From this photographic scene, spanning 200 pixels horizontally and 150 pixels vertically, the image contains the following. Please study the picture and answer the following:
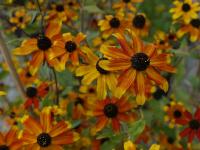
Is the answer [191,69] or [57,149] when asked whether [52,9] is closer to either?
[57,149]

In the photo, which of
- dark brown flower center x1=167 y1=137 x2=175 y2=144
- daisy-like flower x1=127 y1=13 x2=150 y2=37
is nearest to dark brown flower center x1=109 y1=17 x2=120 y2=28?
daisy-like flower x1=127 y1=13 x2=150 y2=37

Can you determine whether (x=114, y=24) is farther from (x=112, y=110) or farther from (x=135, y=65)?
(x=135, y=65)

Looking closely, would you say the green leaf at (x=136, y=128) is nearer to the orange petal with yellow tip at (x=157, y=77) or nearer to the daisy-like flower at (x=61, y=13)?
the orange petal with yellow tip at (x=157, y=77)

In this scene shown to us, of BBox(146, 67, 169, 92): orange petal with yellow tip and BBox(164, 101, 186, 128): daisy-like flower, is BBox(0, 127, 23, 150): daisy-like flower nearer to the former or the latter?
BBox(146, 67, 169, 92): orange petal with yellow tip

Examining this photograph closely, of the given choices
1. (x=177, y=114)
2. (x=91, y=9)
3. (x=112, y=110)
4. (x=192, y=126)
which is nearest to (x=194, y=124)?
(x=192, y=126)

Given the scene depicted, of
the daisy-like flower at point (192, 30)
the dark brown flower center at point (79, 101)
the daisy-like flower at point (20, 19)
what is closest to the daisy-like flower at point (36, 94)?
the dark brown flower center at point (79, 101)

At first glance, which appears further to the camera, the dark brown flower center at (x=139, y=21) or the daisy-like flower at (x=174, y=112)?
the dark brown flower center at (x=139, y=21)
